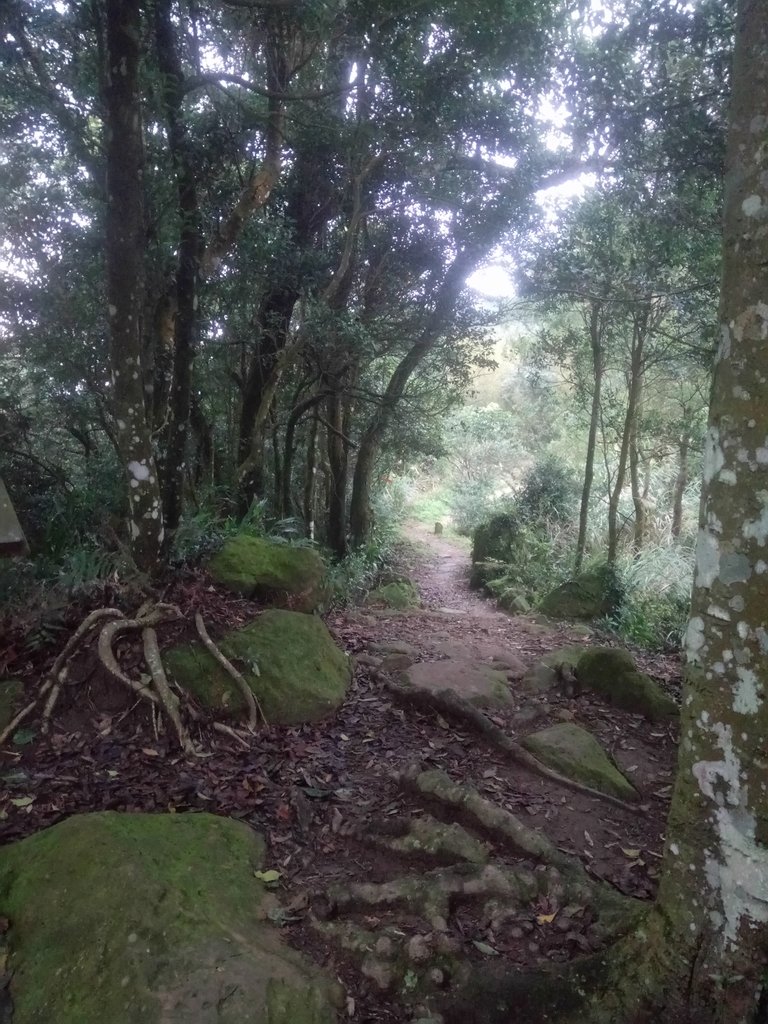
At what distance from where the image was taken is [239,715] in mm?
4949

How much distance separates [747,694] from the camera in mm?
2258

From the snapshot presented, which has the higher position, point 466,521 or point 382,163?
point 382,163

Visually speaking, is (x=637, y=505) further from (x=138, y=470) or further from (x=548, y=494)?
(x=138, y=470)

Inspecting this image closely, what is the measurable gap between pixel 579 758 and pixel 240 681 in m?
2.49

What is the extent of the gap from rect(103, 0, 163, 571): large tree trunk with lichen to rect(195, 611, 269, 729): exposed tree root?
1083 mm

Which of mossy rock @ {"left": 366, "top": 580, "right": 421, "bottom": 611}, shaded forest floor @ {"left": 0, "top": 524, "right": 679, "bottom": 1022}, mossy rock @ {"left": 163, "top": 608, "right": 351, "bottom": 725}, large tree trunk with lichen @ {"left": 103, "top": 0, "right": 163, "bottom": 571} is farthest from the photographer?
mossy rock @ {"left": 366, "top": 580, "right": 421, "bottom": 611}

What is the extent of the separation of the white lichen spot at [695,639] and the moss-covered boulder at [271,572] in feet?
14.3

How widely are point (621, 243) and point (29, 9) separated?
7505mm

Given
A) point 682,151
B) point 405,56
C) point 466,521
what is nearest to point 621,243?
point 682,151

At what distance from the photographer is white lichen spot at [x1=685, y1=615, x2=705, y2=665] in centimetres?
238

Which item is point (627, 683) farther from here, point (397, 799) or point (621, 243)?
point (621, 243)

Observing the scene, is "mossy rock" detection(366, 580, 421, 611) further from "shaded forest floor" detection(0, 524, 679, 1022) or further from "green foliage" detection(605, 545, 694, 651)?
"shaded forest floor" detection(0, 524, 679, 1022)

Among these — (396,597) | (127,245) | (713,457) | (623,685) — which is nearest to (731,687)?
(713,457)

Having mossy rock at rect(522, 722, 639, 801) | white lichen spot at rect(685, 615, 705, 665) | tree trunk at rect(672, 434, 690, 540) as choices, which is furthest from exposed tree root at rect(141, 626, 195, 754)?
tree trunk at rect(672, 434, 690, 540)
